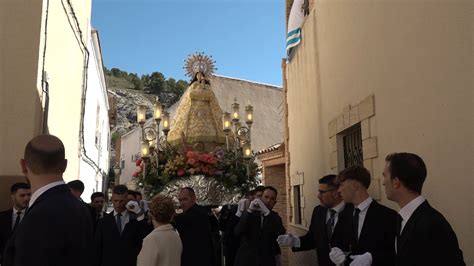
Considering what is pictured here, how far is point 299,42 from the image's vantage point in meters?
8.70

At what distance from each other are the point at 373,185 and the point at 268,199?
128 centimetres

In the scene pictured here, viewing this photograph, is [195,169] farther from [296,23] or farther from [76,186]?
[296,23]

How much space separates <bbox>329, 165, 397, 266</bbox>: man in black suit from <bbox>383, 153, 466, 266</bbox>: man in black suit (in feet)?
2.20

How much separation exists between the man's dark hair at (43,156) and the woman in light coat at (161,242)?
138cm

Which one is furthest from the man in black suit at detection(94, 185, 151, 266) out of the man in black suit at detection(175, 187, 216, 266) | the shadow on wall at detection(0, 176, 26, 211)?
the shadow on wall at detection(0, 176, 26, 211)

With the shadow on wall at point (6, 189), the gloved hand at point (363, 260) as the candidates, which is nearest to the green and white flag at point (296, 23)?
the shadow on wall at point (6, 189)

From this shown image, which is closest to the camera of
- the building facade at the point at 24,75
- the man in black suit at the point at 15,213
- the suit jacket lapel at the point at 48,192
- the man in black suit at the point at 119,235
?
the suit jacket lapel at the point at 48,192

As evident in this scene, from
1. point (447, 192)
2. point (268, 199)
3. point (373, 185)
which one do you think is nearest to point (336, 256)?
point (447, 192)

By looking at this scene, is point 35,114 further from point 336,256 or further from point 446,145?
point 446,145

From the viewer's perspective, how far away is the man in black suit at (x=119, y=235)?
466cm

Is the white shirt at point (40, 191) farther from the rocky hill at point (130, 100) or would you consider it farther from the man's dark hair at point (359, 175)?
the rocky hill at point (130, 100)

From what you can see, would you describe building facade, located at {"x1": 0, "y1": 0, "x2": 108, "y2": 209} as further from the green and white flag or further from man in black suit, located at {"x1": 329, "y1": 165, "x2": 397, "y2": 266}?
the green and white flag

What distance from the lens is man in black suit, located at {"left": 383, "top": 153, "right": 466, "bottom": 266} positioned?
223 centimetres

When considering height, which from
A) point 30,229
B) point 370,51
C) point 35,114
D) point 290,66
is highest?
point 290,66
